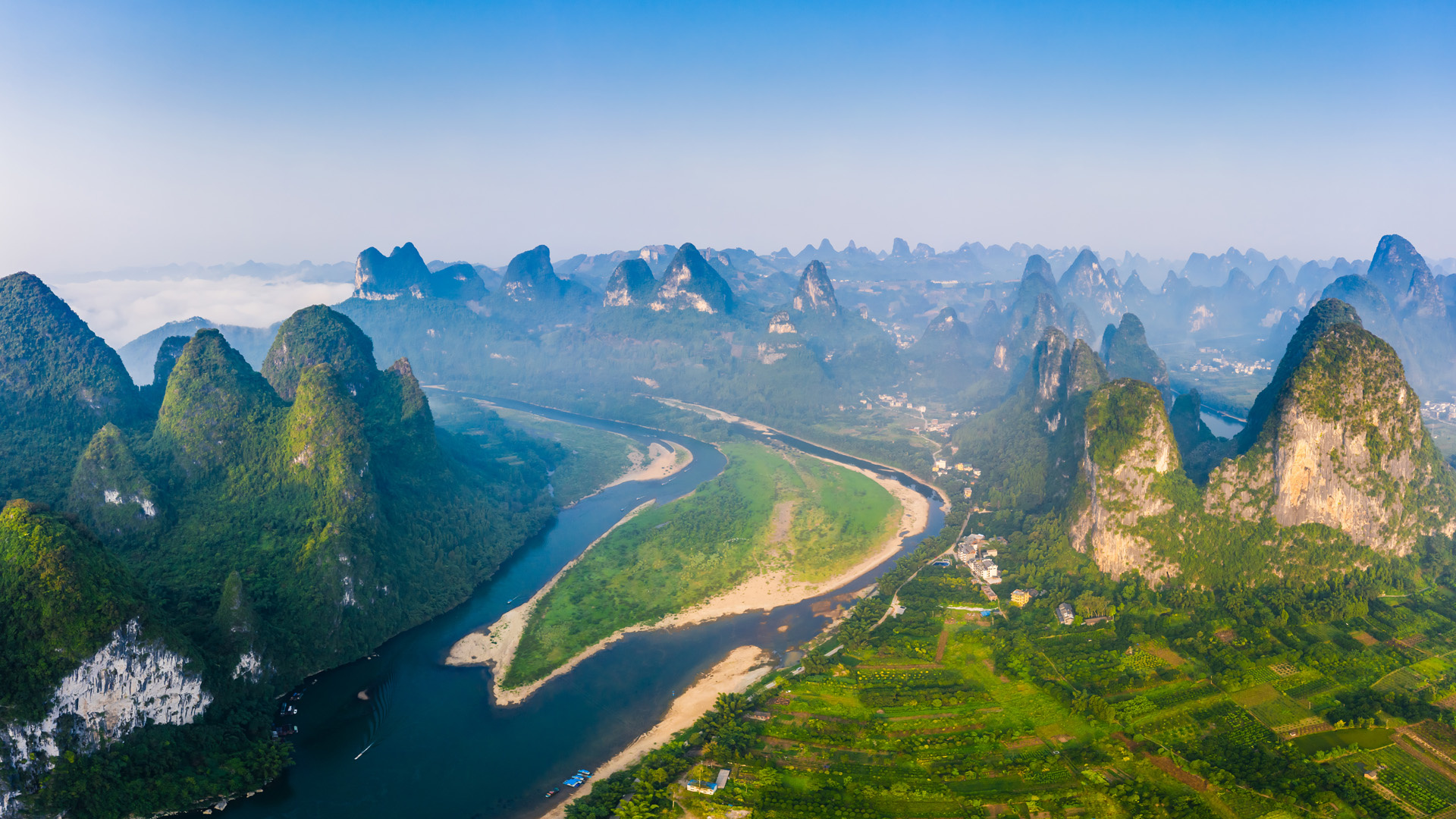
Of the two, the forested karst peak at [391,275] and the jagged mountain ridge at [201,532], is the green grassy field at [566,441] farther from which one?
the forested karst peak at [391,275]

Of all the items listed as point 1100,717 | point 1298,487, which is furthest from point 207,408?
point 1298,487

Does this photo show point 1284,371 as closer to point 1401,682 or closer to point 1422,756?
point 1401,682

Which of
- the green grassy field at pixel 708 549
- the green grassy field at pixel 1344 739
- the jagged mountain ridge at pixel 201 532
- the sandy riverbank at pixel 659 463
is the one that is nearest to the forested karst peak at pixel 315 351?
the jagged mountain ridge at pixel 201 532

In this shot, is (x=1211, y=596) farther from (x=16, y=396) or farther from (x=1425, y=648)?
→ (x=16, y=396)

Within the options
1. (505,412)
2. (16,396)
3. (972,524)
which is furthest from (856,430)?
(16,396)

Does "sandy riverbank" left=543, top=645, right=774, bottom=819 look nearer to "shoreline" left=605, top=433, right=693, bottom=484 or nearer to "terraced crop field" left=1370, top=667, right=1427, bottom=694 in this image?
"terraced crop field" left=1370, top=667, right=1427, bottom=694

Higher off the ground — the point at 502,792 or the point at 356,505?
the point at 356,505
